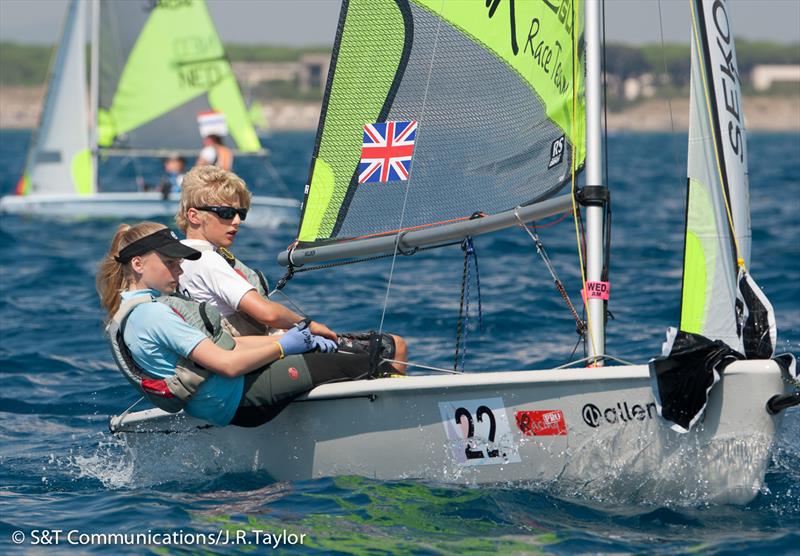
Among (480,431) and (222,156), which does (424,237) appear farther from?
(222,156)

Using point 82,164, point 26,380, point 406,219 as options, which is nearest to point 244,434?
point 406,219

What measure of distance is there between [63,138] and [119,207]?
175 cm

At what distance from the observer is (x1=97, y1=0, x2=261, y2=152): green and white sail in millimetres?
16703

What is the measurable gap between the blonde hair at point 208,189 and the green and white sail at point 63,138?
1195 centimetres

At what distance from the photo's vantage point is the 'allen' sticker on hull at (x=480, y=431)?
13.6ft

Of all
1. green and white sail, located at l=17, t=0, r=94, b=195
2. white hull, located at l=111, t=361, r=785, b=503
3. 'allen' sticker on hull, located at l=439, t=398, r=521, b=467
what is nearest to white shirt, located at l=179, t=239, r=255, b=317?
white hull, located at l=111, t=361, r=785, b=503

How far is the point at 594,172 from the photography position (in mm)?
4371

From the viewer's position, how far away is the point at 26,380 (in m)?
6.96

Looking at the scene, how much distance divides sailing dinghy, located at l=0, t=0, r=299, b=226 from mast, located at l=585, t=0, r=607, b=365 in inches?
446

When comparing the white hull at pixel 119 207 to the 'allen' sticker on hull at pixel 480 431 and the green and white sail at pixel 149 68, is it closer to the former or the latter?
the green and white sail at pixel 149 68

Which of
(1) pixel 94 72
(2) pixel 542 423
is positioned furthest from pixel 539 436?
(1) pixel 94 72

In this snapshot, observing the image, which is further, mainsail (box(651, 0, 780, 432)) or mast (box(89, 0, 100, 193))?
mast (box(89, 0, 100, 193))

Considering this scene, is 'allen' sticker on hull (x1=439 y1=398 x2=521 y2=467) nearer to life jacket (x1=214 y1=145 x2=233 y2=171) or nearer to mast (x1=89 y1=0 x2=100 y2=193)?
life jacket (x1=214 y1=145 x2=233 y2=171)

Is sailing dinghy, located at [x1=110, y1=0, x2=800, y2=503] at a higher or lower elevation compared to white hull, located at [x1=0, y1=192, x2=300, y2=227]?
lower
